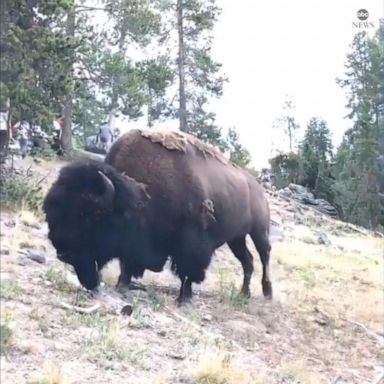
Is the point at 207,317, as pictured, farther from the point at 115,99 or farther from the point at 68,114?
the point at 115,99

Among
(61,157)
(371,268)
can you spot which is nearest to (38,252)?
(61,157)

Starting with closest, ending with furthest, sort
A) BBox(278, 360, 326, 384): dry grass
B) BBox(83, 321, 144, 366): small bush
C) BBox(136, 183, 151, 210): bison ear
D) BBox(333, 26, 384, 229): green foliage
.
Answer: BBox(83, 321, 144, 366): small bush
BBox(278, 360, 326, 384): dry grass
BBox(136, 183, 151, 210): bison ear
BBox(333, 26, 384, 229): green foliage

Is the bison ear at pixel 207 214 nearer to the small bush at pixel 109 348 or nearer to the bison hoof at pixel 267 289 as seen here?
the bison hoof at pixel 267 289

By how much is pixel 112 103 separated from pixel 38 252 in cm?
399

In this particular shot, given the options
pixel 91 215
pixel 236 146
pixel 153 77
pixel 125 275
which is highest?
pixel 153 77

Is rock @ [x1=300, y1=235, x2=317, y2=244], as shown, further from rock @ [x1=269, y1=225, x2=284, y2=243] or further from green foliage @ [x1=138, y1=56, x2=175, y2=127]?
green foliage @ [x1=138, y1=56, x2=175, y2=127]

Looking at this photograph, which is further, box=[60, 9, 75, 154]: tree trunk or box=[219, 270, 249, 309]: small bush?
box=[60, 9, 75, 154]: tree trunk

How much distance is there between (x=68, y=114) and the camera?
9125mm

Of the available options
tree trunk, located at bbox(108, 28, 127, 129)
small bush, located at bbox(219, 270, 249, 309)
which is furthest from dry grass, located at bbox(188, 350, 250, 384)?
tree trunk, located at bbox(108, 28, 127, 129)

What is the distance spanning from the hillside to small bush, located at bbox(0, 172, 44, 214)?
106 millimetres

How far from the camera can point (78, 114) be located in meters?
9.76

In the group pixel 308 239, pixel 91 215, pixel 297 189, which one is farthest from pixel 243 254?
pixel 297 189

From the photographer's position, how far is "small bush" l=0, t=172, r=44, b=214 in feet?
19.5

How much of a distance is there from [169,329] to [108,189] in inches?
50.0
